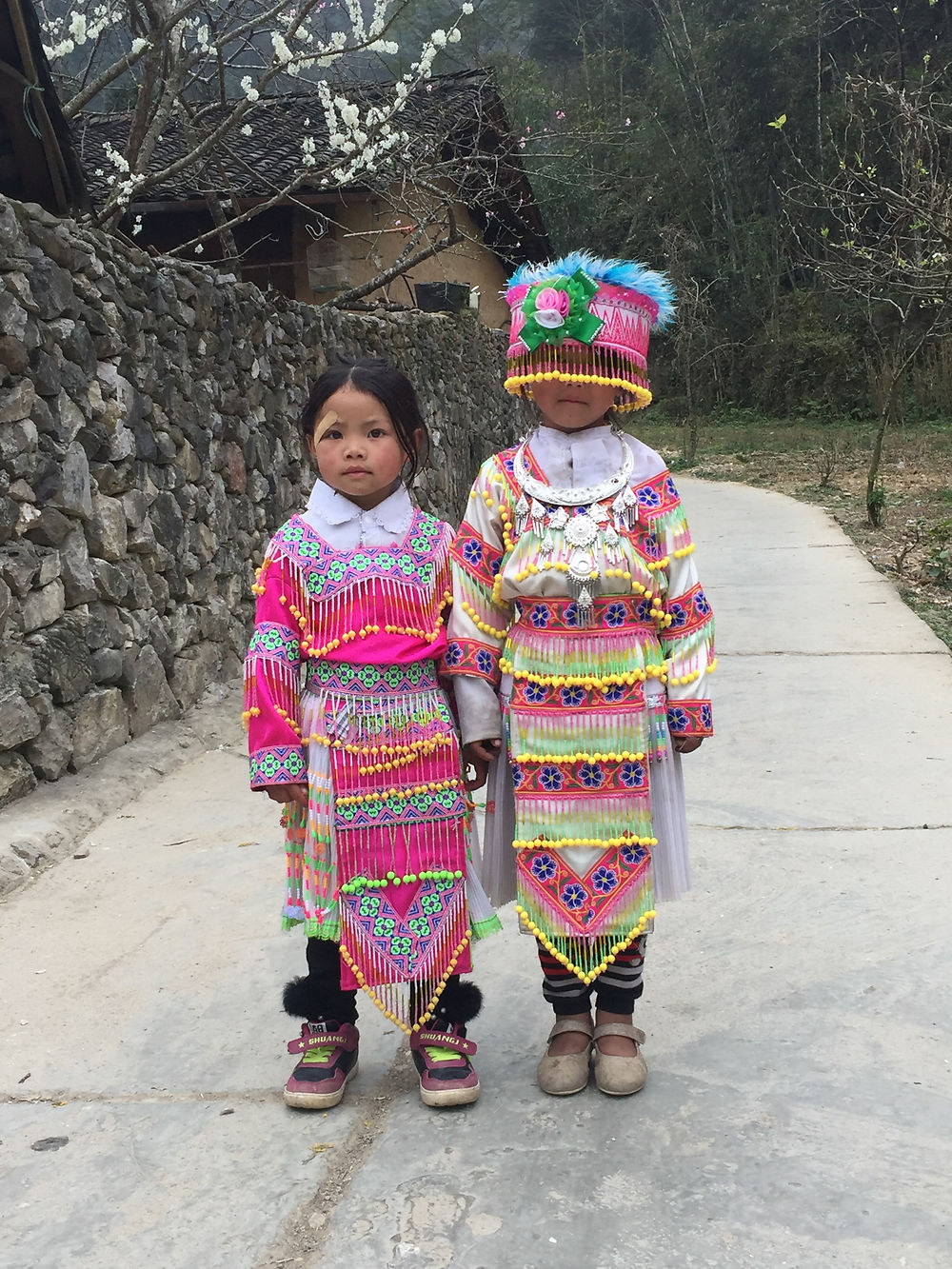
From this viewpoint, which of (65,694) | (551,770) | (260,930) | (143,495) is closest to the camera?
(551,770)

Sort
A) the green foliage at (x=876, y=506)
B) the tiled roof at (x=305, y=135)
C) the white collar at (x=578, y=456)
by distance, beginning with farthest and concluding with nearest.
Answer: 1. the tiled roof at (x=305, y=135)
2. the green foliage at (x=876, y=506)
3. the white collar at (x=578, y=456)

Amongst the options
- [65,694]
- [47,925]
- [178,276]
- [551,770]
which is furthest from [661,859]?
[178,276]

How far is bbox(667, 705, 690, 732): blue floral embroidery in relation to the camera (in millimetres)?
2314

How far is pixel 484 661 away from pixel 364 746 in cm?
29

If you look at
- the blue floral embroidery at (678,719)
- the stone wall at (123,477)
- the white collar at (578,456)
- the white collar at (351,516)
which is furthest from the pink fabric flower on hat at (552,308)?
the stone wall at (123,477)

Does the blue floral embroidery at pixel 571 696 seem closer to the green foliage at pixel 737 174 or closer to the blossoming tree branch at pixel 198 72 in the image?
the blossoming tree branch at pixel 198 72

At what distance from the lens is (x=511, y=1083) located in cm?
240

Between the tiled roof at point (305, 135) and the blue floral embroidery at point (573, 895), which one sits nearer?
the blue floral embroidery at point (573, 895)

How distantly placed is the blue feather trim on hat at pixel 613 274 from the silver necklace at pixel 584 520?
1.00 feet

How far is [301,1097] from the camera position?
2307 millimetres

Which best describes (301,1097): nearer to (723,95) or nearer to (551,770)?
(551,770)

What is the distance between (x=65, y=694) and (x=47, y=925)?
1.10m

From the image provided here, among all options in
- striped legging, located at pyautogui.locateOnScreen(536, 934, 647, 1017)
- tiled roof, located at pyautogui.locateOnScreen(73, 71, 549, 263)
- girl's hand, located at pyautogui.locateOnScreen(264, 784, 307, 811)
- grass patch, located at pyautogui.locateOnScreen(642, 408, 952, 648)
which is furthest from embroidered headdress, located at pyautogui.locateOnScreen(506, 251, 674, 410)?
tiled roof, located at pyautogui.locateOnScreen(73, 71, 549, 263)

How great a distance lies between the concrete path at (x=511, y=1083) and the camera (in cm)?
192
